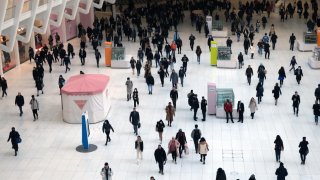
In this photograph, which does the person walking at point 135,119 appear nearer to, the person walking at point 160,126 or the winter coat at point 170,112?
the person walking at point 160,126

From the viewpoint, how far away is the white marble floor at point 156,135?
72.6 ft

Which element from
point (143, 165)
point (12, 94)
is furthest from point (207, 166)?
point (12, 94)

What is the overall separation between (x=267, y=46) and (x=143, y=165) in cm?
1666

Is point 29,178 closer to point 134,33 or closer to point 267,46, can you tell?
point 267,46

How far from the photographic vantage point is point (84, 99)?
26047 millimetres

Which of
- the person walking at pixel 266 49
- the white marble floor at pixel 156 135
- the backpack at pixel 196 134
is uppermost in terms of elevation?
the person walking at pixel 266 49

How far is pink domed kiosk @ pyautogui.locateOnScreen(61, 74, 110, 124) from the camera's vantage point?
2602 centimetres

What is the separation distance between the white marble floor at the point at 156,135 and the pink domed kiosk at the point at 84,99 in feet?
1.43

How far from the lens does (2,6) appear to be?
89.0 ft

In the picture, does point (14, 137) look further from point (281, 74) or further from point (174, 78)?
point (281, 74)

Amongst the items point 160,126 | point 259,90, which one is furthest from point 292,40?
point 160,126

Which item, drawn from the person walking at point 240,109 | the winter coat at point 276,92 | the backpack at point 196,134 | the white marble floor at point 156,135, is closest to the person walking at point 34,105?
the white marble floor at point 156,135

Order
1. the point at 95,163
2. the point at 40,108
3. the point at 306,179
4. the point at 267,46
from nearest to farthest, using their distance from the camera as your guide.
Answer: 1. the point at 306,179
2. the point at 95,163
3. the point at 40,108
4. the point at 267,46

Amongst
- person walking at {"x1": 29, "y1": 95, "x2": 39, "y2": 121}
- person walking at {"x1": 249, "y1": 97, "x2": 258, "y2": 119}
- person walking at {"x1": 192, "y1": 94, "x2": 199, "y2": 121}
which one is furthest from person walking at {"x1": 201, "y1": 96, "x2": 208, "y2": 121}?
person walking at {"x1": 29, "y1": 95, "x2": 39, "y2": 121}
